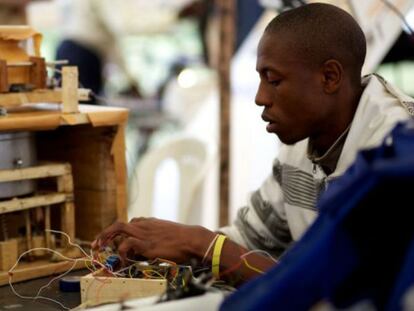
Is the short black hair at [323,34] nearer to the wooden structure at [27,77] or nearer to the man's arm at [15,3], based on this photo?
the wooden structure at [27,77]

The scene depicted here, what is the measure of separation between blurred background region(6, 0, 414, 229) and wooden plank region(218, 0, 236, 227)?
0.15 meters

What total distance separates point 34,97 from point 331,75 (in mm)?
636

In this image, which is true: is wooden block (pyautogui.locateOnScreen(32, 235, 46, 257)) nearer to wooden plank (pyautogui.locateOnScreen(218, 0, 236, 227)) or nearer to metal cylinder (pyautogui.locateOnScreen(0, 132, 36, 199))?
metal cylinder (pyautogui.locateOnScreen(0, 132, 36, 199))

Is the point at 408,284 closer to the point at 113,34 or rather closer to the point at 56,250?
the point at 56,250

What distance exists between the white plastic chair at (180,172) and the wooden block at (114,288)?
1.71 metres

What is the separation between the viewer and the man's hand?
149 cm

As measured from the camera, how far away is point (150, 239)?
151cm

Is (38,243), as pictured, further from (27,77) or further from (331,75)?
(331,75)

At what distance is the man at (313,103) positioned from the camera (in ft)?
4.95

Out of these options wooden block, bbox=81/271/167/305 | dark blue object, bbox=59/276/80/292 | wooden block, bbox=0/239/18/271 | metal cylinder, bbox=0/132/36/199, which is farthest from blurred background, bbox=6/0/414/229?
wooden block, bbox=81/271/167/305

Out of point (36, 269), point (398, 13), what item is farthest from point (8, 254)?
point (398, 13)

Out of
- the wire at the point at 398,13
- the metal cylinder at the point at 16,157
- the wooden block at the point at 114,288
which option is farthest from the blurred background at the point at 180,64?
the wooden block at the point at 114,288

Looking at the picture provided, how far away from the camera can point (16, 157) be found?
5.43ft

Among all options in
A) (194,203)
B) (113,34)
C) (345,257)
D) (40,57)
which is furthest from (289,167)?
(113,34)
